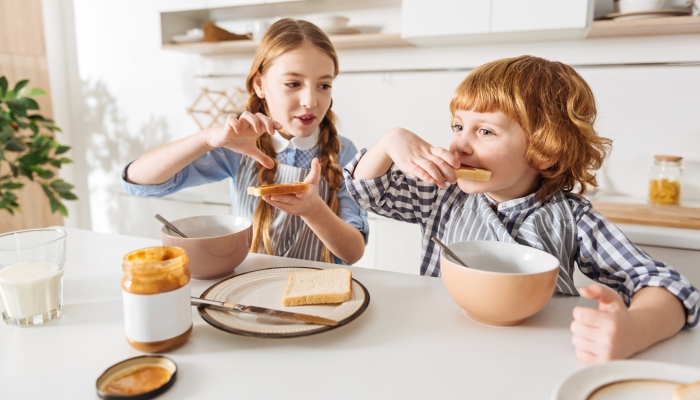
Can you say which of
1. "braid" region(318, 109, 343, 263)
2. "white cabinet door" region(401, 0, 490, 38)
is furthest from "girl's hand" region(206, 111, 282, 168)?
"white cabinet door" region(401, 0, 490, 38)

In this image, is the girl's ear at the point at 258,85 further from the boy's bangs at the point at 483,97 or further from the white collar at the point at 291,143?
the boy's bangs at the point at 483,97

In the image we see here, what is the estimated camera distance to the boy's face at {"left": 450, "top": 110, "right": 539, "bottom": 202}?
3.15 ft

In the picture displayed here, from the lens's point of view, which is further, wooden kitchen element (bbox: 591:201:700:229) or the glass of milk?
wooden kitchen element (bbox: 591:201:700:229)

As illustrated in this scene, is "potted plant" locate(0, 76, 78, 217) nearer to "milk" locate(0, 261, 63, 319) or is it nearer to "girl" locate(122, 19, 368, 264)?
"girl" locate(122, 19, 368, 264)

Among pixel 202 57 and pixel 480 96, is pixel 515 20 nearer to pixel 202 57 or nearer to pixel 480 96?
pixel 480 96

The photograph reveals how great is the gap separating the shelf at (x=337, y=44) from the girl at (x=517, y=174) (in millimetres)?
1367

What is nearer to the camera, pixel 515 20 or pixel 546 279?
pixel 546 279

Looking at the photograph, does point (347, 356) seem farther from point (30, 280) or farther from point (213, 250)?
point (30, 280)

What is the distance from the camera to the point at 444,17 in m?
2.05

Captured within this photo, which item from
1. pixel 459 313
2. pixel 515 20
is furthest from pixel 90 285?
pixel 515 20

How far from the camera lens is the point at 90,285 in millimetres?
849

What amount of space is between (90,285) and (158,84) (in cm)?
264

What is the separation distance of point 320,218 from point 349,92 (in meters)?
1.71

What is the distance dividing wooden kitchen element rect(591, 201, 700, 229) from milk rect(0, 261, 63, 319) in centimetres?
177
